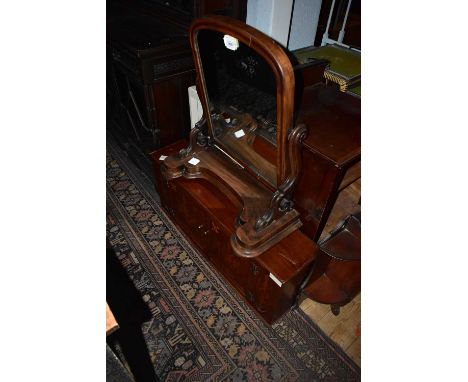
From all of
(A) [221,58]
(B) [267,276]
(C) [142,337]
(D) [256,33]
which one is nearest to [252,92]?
(A) [221,58]

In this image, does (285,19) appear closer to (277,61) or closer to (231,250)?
(277,61)

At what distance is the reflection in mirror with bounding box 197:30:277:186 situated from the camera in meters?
1.45

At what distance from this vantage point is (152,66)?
2.32 metres

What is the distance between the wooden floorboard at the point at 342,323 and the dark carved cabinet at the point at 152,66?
1847 mm

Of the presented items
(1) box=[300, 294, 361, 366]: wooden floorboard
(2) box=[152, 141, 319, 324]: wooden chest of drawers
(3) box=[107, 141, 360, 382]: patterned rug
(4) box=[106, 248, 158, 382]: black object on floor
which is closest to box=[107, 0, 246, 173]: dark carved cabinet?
(2) box=[152, 141, 319, 324]: wooden chest of drawers

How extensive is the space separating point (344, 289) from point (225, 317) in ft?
2.62

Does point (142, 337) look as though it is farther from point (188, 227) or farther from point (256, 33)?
point (256, 33)

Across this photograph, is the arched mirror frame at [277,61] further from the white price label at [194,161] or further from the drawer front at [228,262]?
the white price label at [194,161]

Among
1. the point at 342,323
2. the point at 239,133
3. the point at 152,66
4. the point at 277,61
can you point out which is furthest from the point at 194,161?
the point at 342,323

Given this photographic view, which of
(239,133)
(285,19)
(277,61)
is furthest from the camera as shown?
(285,19)

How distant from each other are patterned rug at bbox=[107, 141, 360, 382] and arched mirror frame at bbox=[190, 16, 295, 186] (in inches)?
41.9

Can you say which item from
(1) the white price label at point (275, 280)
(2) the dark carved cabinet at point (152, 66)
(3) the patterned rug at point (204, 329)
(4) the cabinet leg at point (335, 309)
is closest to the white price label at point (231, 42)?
(2) the dark carved cabinet at point (152, 66)

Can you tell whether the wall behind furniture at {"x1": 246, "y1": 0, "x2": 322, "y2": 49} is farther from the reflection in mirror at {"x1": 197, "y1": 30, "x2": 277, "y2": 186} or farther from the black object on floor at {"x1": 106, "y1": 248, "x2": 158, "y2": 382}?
the black object on floor at {"x1": 106, "y1": 248, "x2": 158, "y2": 382}

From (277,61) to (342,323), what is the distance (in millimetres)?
1735
